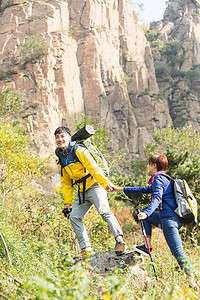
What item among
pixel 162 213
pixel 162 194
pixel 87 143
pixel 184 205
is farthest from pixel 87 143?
pixel 184 205

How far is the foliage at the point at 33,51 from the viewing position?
25.3 meters

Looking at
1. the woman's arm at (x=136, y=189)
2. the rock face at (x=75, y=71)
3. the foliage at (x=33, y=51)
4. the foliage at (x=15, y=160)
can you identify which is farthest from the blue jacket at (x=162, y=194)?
the foliage at (x=33, y=51)

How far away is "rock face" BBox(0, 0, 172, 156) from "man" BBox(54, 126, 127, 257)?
738 inches

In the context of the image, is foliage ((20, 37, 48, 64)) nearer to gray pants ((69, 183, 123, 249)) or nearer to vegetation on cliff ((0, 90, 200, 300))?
vegetation on cliff ((0, 90, 200, 300))

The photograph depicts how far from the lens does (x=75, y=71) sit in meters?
27.9

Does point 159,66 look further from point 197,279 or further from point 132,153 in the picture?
point 197,279

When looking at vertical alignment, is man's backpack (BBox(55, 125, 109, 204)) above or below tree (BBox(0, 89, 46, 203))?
above

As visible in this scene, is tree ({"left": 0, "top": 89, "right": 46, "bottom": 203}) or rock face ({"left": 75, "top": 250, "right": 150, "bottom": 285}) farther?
tree ({"left": 0, "top": 89, "right": 46, "bottom": 203})

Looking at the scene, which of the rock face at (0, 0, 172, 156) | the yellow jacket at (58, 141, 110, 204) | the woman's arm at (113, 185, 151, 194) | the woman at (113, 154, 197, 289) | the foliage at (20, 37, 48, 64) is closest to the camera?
the woman at (113, 154, 197, 289)

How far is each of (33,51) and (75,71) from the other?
459cm

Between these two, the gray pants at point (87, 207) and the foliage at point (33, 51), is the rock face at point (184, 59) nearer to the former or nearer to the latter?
the foliage at point (33, 51)

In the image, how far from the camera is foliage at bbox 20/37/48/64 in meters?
25.3

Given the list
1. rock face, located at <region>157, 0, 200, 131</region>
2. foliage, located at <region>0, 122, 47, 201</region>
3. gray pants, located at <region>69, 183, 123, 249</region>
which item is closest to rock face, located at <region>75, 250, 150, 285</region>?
gray pants, located at <region>69, 183, 123, 249</region>

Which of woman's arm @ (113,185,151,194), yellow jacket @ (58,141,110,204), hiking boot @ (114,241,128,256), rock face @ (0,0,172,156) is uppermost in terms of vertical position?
rock face @ (0,0,172,156)
